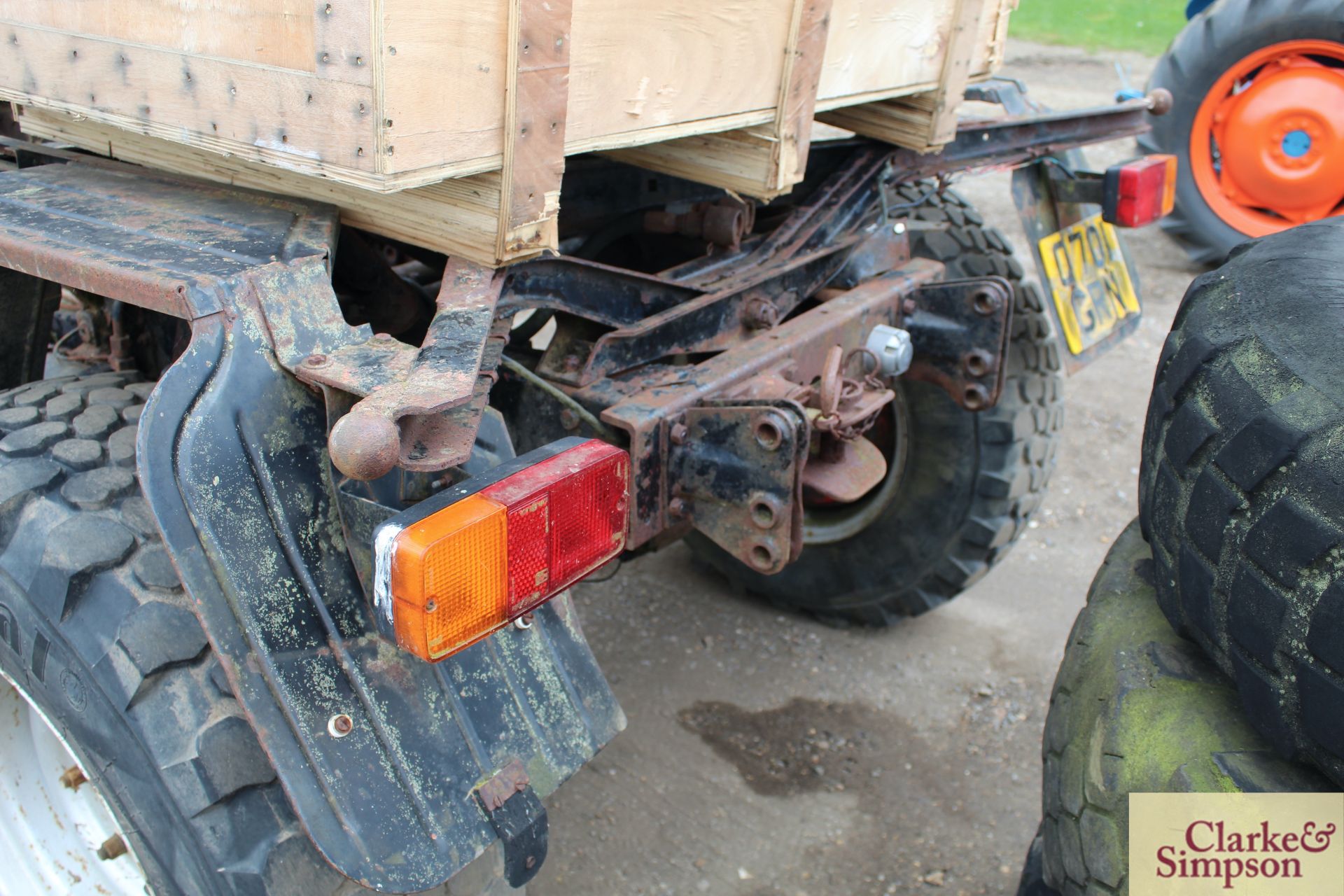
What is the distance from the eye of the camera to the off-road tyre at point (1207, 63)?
5160 millimetres

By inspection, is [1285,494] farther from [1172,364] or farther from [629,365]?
[629,365]

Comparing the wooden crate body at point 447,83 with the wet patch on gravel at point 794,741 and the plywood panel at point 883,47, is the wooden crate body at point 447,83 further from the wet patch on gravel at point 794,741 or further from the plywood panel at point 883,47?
the wet patch on gravel at point 794,741

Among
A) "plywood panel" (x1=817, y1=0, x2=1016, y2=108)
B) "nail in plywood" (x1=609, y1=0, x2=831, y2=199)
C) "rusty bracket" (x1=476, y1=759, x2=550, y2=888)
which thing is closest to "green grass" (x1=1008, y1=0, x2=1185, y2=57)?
Result: "plywood panel" (x1=817, y1=0, x2=1016, y2=108)

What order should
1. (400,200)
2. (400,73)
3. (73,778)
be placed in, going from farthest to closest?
(73,778)
(400,200)
(400,73)

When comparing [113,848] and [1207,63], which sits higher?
[1207,63]

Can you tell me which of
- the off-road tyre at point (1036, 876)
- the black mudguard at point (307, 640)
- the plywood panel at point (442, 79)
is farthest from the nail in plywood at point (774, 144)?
the off-road tyre at point (1036, 876)

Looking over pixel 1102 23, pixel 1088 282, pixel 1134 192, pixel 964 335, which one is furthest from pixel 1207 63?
pixel 1102 23

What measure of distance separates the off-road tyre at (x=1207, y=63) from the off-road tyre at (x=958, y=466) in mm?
2998

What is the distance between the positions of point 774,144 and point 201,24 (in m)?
0.90

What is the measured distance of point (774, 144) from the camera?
1899mm

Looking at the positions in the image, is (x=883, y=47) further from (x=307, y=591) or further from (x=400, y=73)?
(x=307, y=591)

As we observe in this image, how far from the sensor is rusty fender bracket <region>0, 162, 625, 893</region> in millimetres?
1255

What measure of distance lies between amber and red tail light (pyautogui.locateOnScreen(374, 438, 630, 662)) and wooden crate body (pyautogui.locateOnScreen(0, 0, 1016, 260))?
0.33 m

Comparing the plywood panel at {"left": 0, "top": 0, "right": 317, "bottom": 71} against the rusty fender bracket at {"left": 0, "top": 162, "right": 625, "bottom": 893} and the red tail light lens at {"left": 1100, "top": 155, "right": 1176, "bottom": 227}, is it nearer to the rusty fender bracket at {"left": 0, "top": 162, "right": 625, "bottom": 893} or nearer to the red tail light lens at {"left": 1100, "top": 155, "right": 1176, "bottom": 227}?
the rusty fender bracket at {"left": 0, "top": 162, "right": 625, "bottom": 893}
